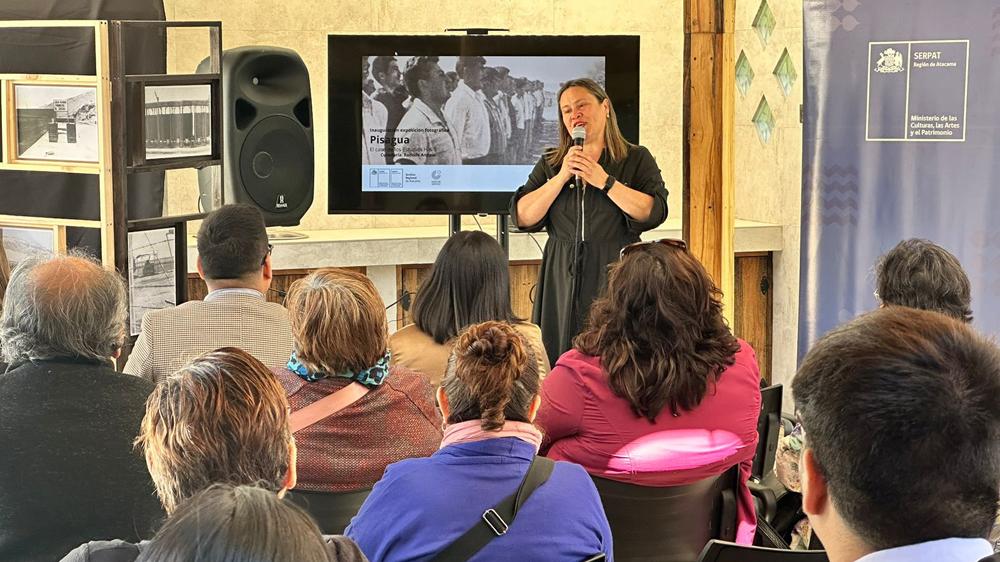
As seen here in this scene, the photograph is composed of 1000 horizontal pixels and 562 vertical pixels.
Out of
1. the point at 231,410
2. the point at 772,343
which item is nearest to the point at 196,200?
the point at 772,343

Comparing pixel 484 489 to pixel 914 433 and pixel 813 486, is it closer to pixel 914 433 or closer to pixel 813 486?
pixel 813 486

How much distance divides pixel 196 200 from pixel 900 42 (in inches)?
157

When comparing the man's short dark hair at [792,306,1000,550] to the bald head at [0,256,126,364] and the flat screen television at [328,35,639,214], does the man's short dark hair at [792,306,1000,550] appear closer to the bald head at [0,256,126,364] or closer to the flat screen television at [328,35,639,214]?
the bald head at [0,256,126,364]

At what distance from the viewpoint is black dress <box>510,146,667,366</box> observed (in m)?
4.63

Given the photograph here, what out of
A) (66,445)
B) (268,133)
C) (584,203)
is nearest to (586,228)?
(584,203)

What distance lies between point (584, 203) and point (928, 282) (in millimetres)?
1699

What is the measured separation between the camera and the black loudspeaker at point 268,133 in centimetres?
576

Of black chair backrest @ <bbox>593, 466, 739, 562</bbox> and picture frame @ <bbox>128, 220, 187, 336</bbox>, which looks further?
picture frame @ <bbox>128, 220, 187, 336</bbox>

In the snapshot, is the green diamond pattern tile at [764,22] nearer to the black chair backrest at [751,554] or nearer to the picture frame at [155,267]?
the picture frame at [155,267]

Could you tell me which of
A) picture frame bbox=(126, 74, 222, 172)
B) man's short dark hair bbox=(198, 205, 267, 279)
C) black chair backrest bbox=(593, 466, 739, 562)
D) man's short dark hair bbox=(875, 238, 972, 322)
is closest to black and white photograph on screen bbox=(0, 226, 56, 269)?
picture frame bbox=(126, 74, 222, 172)

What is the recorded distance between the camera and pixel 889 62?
170 inches

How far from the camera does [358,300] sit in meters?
2.86

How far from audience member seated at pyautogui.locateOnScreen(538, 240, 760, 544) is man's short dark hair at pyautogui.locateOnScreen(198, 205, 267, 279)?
3.72 feet

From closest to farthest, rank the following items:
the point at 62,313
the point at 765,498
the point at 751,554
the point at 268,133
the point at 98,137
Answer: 1. the point at 751,554
2. the point at 62,313
3. the point at 765,498
4. the point at 98,137
5. the point at 268,133
